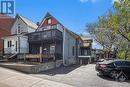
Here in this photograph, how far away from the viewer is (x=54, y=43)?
30172 mm

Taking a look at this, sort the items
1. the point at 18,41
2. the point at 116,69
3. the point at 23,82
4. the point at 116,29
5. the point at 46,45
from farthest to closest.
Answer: the point at 46,45, the point at 18,41, the point at 116,29, the point at 116,69, the point at 23,82

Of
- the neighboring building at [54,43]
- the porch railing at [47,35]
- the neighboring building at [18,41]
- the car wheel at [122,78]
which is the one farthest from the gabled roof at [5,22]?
the car wheel at [122,78]

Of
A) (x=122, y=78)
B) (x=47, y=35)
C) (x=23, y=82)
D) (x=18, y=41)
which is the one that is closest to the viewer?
(x=23, y=82)

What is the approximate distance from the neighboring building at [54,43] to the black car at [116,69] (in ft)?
29.7

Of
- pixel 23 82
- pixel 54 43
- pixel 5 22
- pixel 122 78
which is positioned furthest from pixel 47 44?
pixel 5 22

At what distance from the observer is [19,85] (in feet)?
44.0

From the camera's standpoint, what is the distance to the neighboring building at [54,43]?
88.2 ft

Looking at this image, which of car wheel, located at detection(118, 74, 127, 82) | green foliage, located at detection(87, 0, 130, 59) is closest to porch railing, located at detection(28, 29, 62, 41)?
green foliage, located at detection(87, 0, 130, 59)

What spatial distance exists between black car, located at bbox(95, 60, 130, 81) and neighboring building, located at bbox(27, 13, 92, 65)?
29.7ft

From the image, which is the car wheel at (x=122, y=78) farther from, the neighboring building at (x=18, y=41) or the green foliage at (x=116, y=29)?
the neighboring building at (x=18, y=41)

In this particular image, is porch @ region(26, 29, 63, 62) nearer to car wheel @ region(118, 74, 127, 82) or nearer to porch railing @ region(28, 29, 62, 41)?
porch railing @ region(28, 29, 62, 41)

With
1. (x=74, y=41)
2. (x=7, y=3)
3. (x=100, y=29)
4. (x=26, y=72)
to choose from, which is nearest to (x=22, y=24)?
(x=7, y=3)

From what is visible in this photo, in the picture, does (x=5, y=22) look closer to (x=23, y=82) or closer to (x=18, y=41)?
(x=18, y=41)

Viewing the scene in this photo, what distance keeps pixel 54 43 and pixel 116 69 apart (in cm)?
1458
